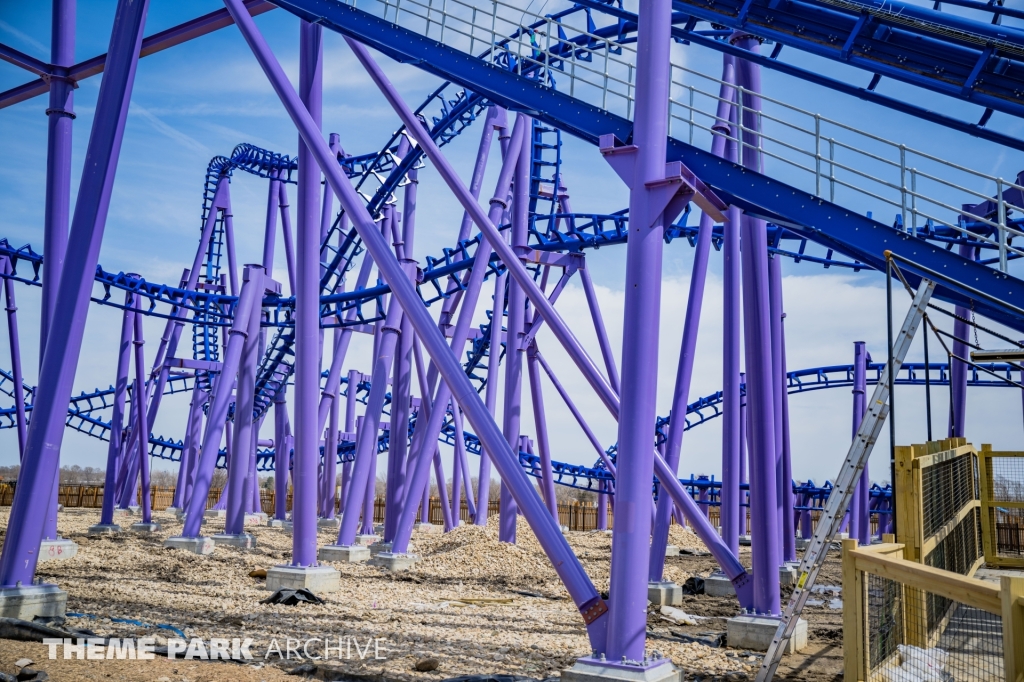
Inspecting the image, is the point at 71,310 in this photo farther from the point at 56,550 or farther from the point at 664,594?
the point at 664,594

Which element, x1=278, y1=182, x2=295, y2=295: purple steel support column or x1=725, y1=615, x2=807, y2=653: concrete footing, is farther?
x1=278, y1=182, x2=295, y2=295: purple steel support column

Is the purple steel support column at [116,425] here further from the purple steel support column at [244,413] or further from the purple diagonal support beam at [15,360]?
the purple steel support column at [244,413]

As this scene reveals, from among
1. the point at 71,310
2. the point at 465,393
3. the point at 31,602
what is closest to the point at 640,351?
the point at 465,393

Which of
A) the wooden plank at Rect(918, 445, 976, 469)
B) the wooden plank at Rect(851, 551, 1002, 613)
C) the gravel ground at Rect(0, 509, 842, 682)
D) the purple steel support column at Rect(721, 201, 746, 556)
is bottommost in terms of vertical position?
the gravel ground at Rect(0, 509, 842, 682)

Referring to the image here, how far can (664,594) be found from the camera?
998 centimetres

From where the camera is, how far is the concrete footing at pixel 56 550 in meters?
11.4

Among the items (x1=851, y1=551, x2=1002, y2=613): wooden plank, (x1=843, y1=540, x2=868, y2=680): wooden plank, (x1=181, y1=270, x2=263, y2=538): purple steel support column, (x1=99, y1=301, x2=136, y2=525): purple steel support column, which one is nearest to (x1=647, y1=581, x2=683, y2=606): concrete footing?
(x1=843, y1=540, x2=868, y2=680): wooden plank

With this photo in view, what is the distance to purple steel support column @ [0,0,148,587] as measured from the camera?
707 cm

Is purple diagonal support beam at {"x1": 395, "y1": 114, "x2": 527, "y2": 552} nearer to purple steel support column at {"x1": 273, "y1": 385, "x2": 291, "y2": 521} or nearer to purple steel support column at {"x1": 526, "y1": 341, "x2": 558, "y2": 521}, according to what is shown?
purple steel support column at {"x1": 526, "y1": 341, "x2": 558, "y2": 521}

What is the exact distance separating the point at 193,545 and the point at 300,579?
17.1ft

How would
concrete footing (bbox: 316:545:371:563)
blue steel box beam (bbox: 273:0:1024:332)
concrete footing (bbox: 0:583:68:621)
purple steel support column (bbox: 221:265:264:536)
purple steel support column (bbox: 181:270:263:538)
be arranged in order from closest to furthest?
blue steel box beam (bbox: 273:0:1024:332) → concrete footing (bbox: 0:583:68:621) → concrete footing (bbox: 316:545:371:563) → purple steel support column (bbox: 181:270:263:538) → purple steel support column (bbox: 221:265:264:536)

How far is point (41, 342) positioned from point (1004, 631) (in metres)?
7.95

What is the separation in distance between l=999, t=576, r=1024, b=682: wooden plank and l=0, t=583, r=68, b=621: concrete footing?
6.71 meters

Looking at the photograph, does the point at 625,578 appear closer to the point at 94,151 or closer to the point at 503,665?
the point at 503,665
